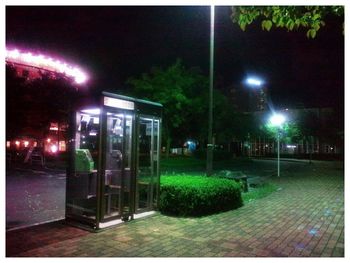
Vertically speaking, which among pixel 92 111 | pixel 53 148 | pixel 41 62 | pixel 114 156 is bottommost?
pixel 53 148

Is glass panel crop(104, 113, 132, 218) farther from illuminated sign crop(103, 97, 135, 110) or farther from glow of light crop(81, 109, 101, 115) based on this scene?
glow of light crop(81, 109, 101, 115)

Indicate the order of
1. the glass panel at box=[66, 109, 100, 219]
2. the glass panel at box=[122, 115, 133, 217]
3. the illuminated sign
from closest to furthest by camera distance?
the illuminated sign < the glass panel at box=[66, 109, 100, 219] < the glass panel at box=[122, 115, 133, 217]

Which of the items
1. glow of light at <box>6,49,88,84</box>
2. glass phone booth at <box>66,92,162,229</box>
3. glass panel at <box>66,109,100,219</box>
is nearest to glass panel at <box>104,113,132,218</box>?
glass phone booth at <box>66,92,162,229</box>

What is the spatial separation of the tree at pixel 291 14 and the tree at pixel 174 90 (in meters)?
21.7

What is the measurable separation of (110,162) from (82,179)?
0.81 m

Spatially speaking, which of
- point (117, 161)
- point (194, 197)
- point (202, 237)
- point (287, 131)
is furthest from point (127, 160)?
point (287, 131)

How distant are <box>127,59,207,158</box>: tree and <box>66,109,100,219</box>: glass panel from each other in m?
19.5

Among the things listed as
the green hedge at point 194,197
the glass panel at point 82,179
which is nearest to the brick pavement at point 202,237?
the green hedge at point 194,197

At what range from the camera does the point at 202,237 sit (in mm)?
6594

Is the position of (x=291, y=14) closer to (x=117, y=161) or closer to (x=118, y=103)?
(x=118, y=103)

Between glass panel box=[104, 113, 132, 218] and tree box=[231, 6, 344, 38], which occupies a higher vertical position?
tree box=[231, 6, 344, 38]

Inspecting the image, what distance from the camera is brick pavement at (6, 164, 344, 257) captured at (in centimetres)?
572
